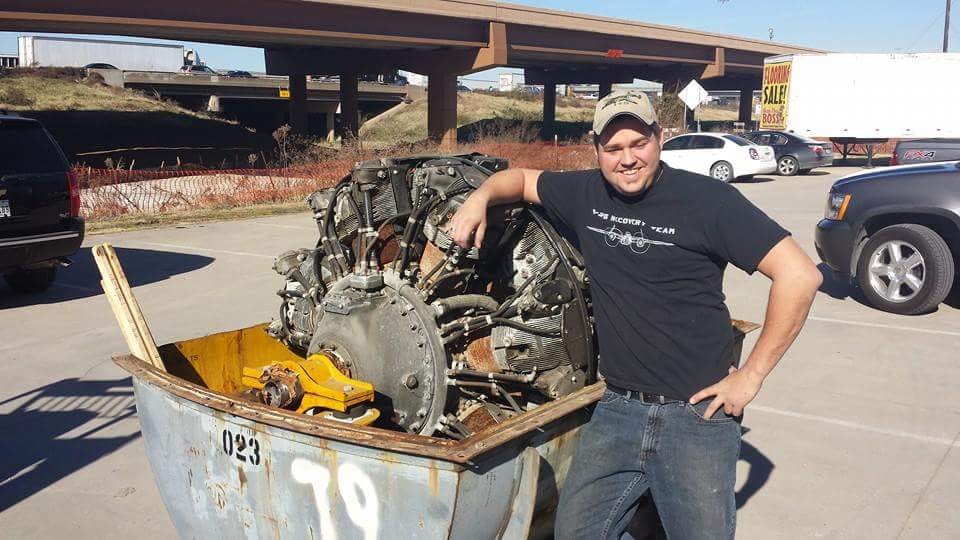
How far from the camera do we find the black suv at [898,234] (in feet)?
27.4

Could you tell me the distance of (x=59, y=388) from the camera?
20.9 ft

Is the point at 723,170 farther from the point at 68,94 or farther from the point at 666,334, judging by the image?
the point at 68,94

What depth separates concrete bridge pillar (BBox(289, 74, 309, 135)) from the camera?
138 feet

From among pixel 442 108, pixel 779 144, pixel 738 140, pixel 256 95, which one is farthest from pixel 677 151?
pixel 256 95

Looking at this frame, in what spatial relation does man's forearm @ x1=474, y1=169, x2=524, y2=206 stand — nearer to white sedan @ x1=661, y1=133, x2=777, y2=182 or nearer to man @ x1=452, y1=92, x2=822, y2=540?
man @ x1=452, y1=92, x2=822, y2=540

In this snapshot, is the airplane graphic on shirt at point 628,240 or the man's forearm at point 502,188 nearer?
the airplane graphic on shirt at point 628,240

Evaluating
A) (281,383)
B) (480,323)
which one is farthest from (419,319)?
(281,383)

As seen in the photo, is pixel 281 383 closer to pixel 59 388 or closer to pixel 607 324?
pixel 607 324

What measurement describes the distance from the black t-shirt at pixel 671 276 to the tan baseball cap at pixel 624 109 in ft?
0.74

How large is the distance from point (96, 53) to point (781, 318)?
6873 centimetres

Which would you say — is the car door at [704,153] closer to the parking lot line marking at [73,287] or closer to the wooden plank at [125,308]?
the parking lot line marking at [73,287]

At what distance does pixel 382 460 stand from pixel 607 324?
0.91 meters

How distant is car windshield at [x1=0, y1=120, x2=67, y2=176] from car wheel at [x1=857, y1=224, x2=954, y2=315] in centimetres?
831

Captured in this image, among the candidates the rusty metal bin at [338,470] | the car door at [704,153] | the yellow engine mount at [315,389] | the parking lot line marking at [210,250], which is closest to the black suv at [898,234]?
the rusty metal bin at [338,470]
